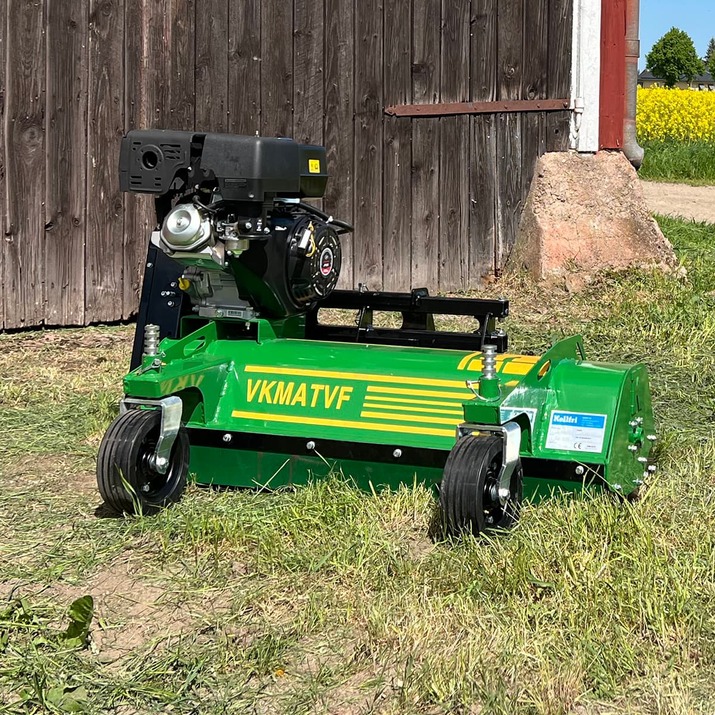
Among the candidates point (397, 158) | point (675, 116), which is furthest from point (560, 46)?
point (675, 116)

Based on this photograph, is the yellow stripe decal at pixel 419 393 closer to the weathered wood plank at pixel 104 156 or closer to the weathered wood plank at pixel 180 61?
the weathered wood plank at pixel 104 156

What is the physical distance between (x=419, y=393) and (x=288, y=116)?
14.2ft

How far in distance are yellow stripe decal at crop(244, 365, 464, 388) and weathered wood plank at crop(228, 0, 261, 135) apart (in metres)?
3.76

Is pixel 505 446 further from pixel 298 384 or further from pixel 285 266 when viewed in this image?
pixel 285 266

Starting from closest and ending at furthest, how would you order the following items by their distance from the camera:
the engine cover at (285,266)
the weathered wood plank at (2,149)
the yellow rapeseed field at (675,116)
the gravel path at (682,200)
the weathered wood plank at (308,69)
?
1. the engine cover at (285,266)
2. the weathered wood plank at (2,149)
3. the weathered wood plank at (308,69)
4. the gravel path at (682,200)
5. the yellow rapeseed field at (675,116)

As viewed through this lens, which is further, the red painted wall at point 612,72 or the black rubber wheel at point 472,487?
the red painted wall at point 612,72

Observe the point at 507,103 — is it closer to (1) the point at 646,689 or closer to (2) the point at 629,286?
(2) the point at 629,286

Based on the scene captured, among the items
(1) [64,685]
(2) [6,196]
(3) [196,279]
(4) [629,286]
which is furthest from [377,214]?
(1) [64,685]

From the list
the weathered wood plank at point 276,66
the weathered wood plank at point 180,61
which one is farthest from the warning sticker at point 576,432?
the weathered wood plank at point 276,66

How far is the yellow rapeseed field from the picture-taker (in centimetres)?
2083

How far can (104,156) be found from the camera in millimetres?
7129

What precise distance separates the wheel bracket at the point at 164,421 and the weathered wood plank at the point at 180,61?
12.5ft

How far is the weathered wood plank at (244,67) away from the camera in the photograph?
25.0 ft

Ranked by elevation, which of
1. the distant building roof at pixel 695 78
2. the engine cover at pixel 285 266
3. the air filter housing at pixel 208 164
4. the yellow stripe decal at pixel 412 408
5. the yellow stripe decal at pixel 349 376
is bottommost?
the yellow stripe decal at pixel 412 408
